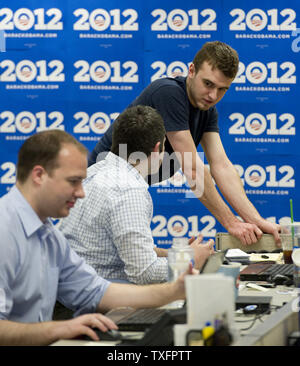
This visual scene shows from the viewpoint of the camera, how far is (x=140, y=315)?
157cm

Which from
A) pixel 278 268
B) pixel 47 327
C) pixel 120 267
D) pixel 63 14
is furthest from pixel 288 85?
pixel 47 327

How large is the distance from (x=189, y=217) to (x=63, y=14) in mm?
1718

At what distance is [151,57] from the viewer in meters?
4.28

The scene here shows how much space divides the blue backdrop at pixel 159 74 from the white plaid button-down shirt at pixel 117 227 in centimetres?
220

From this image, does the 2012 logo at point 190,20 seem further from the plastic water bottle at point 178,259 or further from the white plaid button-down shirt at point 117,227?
the plastic water bottle at point 178,259

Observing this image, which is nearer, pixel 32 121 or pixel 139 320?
pixel 139 320

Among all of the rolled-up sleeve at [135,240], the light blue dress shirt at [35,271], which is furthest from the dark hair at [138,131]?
the light blue dress shirt at [35,271]

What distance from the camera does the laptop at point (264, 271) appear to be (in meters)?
2.15

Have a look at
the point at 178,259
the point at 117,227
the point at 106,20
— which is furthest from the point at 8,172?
the point at 178,259

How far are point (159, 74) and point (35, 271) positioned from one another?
2.89 meters

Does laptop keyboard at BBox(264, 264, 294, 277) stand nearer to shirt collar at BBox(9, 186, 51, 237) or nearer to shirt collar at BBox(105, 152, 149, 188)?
shirt collar at BBox(105, 152, 149, 188)

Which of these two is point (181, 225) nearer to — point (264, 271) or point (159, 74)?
point (159, 74)

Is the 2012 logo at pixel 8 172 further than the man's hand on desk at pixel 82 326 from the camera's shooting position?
Yes

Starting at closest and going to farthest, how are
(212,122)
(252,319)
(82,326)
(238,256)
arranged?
(82,326), (252,319), (238,256), (212,122)
